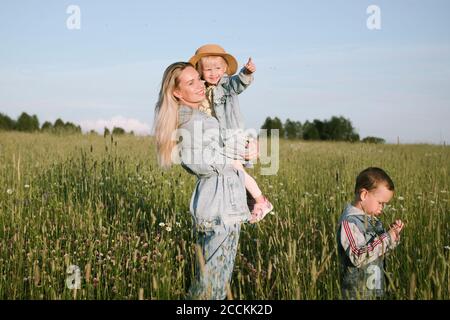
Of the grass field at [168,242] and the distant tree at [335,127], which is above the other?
the distant tree at [335,127]

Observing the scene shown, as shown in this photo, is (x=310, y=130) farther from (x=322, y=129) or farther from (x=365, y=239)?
(x=365, y=239)

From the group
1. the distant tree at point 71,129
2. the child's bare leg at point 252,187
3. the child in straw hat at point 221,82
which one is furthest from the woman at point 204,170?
the distant tree at point 71,129

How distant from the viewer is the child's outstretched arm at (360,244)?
8.89 feet

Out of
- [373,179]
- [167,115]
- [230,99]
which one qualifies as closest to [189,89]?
[167,115]

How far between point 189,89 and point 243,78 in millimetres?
600

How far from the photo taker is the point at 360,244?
9.14 ft

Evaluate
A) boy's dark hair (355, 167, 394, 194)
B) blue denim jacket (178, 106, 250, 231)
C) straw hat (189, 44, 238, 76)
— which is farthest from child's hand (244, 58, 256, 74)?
boy's dark hair (355, 167, 394, 194)

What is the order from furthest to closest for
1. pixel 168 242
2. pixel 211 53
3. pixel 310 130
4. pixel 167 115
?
pixel 310 130 → pixel 211 53 → pixel 168 242 → pixel 167 115

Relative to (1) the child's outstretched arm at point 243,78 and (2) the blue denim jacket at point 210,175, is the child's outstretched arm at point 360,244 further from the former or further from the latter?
(1) the child's outstretched arm at point 243,78

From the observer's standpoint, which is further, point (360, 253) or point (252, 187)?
point (252, 187)
